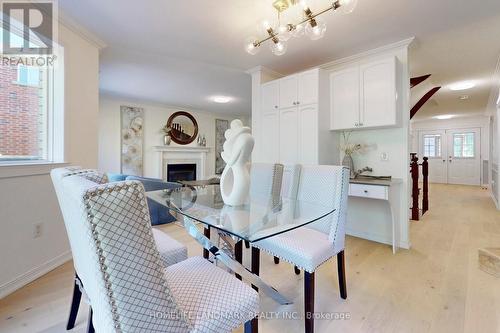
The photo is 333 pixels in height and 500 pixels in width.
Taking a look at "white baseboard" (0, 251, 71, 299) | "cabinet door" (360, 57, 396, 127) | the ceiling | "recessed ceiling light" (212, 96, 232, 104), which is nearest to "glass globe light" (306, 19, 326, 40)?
the ceiling

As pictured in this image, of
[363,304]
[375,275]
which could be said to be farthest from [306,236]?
[375,275]

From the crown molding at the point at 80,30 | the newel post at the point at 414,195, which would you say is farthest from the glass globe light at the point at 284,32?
the newel post at the point at 414,195

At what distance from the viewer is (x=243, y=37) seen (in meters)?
2.58

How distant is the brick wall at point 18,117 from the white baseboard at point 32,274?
0.98 metres

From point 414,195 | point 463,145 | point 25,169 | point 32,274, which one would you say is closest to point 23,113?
point 25,169

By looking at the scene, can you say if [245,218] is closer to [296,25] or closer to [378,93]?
[296,25]

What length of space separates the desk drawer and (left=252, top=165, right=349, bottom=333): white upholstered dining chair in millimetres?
939

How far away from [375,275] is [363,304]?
0.50m

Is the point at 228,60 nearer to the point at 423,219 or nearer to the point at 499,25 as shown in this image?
the point at 499,25

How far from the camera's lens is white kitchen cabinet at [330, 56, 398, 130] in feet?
8.41

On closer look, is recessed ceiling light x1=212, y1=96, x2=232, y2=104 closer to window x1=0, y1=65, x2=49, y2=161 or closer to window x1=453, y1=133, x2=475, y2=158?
window x1=0, y1=65, x2=49, y2=161

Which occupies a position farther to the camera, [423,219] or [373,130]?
[423,219]

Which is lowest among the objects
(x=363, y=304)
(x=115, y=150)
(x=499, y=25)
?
(x=363, y=304)

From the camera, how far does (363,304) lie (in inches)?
64.9
